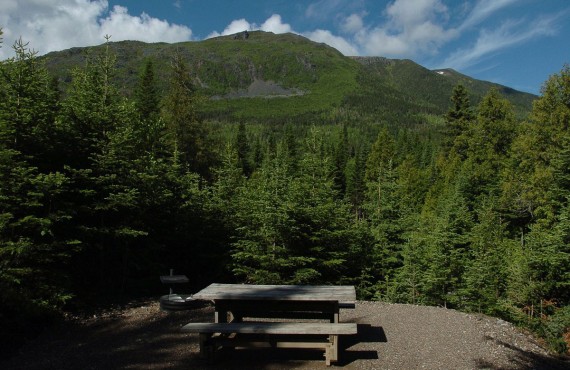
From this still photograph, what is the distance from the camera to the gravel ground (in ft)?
21.7

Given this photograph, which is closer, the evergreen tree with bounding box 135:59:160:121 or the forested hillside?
the forested hillside

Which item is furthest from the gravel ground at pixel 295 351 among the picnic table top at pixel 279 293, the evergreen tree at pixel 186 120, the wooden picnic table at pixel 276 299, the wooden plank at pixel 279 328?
the evergreen tree at pixel 186 120

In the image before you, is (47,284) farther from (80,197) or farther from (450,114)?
(450,114)

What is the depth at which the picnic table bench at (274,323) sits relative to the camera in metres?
6.37

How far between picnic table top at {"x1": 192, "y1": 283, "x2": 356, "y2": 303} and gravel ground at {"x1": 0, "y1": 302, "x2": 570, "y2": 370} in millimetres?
963

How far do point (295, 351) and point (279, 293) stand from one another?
1079mm

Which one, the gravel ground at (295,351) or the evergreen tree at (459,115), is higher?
the evergreen tree at (459,115)

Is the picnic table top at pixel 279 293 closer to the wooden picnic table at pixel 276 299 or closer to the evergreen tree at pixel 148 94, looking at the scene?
the wooden picnic table at pixel 276 299

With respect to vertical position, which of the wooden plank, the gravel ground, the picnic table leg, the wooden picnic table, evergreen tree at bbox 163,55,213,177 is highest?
evergreen tree at bbox 163,55,213,177

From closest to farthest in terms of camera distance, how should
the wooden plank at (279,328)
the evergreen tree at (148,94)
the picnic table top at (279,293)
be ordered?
1. the wooden plank at (279,328)
2. the picnic table top at (279,293)
3. the evergreen tree at (148,94)

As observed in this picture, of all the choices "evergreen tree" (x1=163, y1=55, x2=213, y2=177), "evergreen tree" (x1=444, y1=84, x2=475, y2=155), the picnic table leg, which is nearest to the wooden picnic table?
the picnic table leg

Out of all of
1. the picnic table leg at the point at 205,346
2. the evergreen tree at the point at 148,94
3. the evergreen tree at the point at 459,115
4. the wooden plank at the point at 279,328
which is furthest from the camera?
the evergreen tree at the point at 459,115

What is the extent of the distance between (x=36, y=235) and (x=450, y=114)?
3718 centimetres

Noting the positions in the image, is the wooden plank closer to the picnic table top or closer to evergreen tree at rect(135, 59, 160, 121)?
the picnic table top
